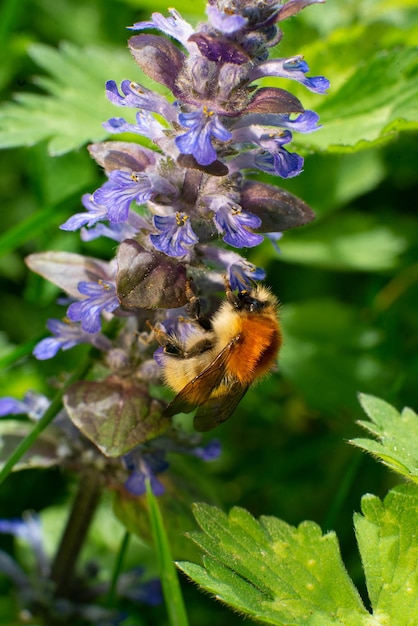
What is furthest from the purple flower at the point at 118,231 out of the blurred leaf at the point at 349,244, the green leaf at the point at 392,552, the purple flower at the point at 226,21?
the blurred leaf at the point at 349,244

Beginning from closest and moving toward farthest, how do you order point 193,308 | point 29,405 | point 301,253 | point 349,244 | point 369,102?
point 193,308 < point 29,405 < point 369,102 < point 301,253 < point 349,244

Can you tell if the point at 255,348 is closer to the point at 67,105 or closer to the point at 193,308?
the point at 193,308

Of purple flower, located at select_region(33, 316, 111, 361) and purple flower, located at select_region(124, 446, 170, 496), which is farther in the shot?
purple flower, located at select_region(124, 446, 170, 496)

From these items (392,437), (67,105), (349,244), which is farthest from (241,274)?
(349,244)

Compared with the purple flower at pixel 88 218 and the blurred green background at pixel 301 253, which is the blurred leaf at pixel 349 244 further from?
the purple flower at pixel 88 218

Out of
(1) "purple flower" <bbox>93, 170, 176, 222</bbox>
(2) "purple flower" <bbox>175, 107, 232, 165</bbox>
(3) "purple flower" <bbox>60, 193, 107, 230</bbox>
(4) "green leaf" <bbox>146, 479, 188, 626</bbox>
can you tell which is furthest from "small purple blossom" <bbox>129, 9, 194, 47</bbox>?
(4) "green leaf" <bbox>146, 479, 188, 626</bbox>

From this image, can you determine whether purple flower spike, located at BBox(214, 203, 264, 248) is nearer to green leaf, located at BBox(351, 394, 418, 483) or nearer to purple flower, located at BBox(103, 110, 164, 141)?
purple flower, located at BBox(103, 110, 164, 141)
